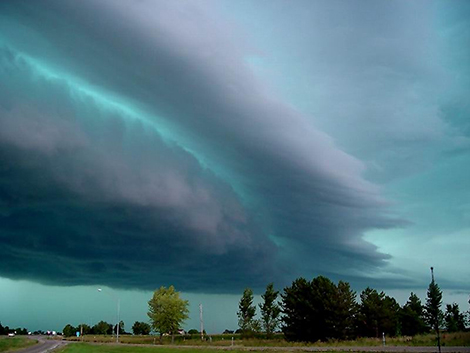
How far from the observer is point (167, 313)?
401ft

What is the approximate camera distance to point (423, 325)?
120 meters

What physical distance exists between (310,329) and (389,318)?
1781cm

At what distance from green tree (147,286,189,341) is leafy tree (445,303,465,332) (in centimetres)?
6790

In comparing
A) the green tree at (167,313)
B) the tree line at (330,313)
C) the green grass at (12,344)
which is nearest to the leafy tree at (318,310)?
the tree line at (330,313)

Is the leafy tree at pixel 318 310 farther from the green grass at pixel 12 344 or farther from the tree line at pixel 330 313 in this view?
the green grass at pixel 12 344

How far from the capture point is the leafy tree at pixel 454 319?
121719mm

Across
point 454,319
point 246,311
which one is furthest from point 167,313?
point 454,319

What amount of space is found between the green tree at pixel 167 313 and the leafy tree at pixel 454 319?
67.9 meters

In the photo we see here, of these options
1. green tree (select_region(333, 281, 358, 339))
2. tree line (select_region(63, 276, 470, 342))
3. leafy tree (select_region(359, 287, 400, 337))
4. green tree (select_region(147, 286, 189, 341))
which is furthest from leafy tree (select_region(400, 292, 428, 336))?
green tree (select_region(147, 286, 189, 341))

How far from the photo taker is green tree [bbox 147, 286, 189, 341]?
399ft

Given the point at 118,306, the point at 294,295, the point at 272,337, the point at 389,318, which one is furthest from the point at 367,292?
the point at 118,306

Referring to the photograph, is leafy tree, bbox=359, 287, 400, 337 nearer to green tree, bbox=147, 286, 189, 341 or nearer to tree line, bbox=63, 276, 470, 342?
tree line, bbox=63, 276, 470, 342

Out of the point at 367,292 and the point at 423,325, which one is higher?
the point at 367,292

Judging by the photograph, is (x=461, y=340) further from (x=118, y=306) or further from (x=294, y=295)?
(x=118, y=306)
